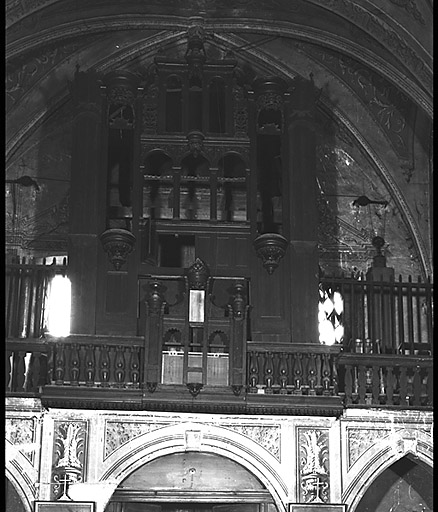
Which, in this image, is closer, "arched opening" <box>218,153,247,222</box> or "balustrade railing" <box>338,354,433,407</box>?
"balustrade railing" <box>338,354,433,407</box>

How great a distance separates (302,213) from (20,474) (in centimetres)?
570

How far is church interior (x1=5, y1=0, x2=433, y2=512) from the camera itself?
15.3 meters

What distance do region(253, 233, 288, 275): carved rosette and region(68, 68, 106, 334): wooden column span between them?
239 cm

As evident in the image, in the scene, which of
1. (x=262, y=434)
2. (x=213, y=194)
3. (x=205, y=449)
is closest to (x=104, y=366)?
(x=205, y=449)

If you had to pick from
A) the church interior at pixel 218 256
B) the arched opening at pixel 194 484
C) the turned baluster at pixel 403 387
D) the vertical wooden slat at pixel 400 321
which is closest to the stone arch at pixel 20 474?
the church interior at pixel 218 256

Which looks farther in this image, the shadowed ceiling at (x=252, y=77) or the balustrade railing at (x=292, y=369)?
the shadowed ceiling at (x=252, y=77)

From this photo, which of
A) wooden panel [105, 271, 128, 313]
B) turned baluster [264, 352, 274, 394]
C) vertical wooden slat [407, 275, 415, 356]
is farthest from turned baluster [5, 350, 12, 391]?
vertical wooden slat [407, 275, 415, 356]

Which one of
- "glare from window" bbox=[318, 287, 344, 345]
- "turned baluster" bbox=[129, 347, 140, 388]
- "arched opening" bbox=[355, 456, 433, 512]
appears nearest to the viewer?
"turned baluster" bbox=[129, 347, 140, 388]

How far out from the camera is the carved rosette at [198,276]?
16.0 metres

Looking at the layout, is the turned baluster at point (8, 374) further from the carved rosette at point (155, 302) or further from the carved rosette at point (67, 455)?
the carved rosette at point (155, 302)

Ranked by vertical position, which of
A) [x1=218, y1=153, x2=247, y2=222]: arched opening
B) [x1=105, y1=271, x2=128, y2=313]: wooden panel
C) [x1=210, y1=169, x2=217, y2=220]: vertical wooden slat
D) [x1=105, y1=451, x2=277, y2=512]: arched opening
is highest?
[x1=218, y1=153, x2=247, y2=222]: arched opening

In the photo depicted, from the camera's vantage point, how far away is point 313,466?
50.3 feet

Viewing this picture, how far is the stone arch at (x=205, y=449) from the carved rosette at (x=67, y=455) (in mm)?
417

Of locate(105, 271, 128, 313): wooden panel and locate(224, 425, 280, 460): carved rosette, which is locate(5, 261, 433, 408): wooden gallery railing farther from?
locate(105, 271, 128, 313): wooden panel
